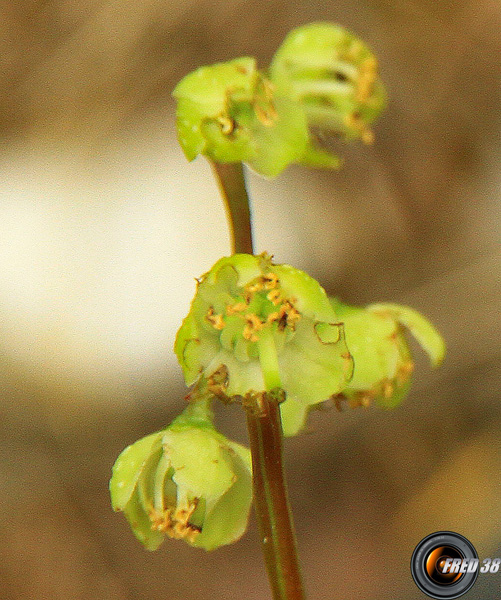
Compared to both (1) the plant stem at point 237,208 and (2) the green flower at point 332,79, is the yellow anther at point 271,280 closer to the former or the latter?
(1) the plant stem at point 237,208

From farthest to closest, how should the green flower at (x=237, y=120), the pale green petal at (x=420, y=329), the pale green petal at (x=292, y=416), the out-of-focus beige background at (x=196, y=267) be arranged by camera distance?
1. the out-of-focus beige background at (x=196, y=267)
2. the pale green petal at (x=420, y=329)
3. the pale green petal at (x=292, y=416)
4. the green flower at (x=237, y=120)

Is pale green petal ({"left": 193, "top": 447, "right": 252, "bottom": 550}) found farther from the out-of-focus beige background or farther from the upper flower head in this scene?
the out-of-focus beige background

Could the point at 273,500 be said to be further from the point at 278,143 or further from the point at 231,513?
the point at 278,143

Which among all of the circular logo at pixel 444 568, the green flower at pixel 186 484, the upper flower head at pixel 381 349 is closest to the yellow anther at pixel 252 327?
the green flower at pixel 186 484

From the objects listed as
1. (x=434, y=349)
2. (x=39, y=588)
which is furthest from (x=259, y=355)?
(x=39, y=588)

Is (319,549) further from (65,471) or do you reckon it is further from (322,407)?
(322,407)
